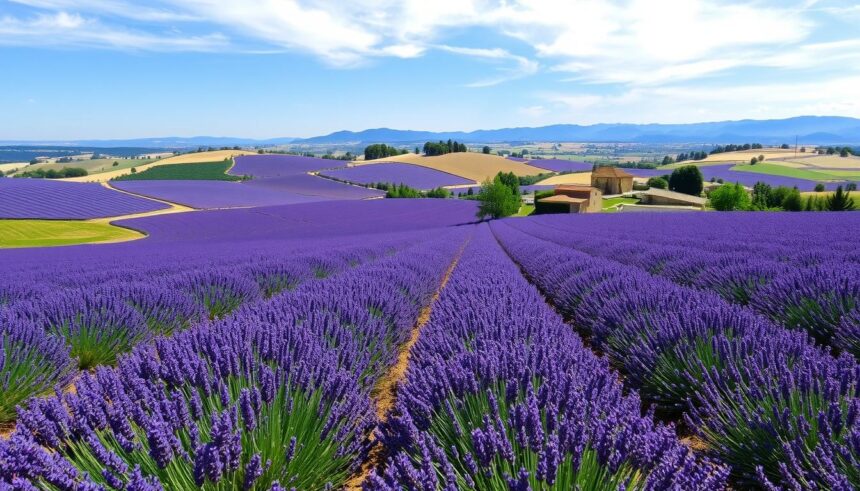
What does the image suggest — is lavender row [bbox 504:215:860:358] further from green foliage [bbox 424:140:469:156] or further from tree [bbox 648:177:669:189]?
green foliage [bbox 424:140:469:156]

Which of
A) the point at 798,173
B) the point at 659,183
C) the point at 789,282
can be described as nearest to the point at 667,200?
the point at 659,183

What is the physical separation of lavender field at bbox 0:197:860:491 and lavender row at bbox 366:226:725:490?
1cm

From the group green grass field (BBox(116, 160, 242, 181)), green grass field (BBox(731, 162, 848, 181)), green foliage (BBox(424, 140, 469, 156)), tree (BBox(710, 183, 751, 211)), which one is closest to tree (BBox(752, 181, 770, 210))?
tree (BBox(710, 183, 751, 211))

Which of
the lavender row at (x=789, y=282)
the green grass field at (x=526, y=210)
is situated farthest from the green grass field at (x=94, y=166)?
the lavender row at (x=789, y=282)

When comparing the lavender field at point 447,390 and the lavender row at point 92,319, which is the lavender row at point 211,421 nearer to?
the lavender field at point 447,390

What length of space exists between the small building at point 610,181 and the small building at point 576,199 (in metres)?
20.3

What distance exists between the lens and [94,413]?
1763 mm

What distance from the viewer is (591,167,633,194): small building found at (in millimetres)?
72375

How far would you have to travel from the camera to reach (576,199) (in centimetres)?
4769

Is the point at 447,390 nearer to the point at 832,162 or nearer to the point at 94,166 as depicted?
the point at 832,162

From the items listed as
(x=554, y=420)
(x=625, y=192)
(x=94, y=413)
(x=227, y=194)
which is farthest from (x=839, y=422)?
(x=625, y=192)

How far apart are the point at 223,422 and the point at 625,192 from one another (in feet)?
261

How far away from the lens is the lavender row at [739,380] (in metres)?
1.76

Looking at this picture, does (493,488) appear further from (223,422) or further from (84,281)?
(84,281)
